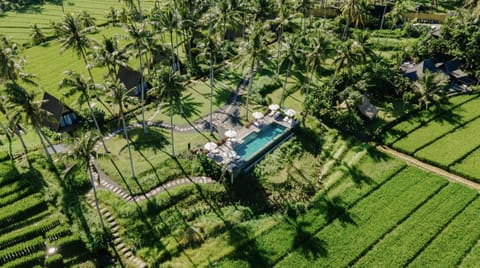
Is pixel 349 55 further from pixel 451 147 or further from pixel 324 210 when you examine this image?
pixel 324 210

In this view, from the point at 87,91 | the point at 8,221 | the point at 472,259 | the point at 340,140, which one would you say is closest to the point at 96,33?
the point at 87,91

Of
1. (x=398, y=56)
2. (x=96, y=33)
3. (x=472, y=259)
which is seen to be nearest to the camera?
(x=472, y=259)

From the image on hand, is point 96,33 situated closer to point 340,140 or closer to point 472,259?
point 340,140

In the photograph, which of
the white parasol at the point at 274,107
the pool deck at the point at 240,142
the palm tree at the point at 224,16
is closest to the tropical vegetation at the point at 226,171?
the palm tree at the point at 224,16

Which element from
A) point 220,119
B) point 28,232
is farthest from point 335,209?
point 28,232

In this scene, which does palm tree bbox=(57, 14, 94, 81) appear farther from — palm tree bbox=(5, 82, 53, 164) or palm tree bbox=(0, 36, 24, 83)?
palm tree bbox=(5, 82, 53, 164)

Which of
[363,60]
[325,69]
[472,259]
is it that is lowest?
[472,259]

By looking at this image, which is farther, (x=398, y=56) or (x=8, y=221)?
(x=398, y=56)
